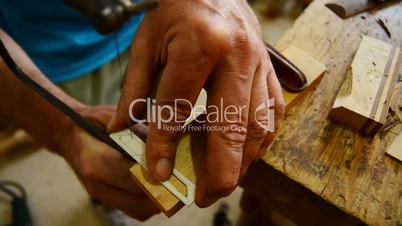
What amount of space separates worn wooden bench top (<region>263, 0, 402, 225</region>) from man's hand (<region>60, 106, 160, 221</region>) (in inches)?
7.8

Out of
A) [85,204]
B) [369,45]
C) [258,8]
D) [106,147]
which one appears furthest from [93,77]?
[258,8]

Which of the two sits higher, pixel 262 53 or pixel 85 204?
pixel 262 53

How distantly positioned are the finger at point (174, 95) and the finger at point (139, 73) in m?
0.05

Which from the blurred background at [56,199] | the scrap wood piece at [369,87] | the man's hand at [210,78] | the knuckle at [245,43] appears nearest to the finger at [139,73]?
the man's hand at [210,78]

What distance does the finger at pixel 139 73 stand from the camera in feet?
1.30

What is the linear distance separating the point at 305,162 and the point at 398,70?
0.24m

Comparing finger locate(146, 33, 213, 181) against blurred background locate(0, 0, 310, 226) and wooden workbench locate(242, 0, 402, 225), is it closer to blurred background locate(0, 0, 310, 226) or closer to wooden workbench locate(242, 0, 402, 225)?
wooden workbench locate(242, 0, 402, 225)

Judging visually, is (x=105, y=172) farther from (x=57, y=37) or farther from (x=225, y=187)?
(x=57, y=37)

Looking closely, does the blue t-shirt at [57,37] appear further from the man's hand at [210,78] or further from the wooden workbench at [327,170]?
the wooden workbench at [327,170]

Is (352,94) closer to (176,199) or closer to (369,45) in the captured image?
(369,45)

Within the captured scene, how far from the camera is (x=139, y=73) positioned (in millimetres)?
400

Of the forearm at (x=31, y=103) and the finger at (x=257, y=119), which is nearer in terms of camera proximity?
the finger at (x=257, y=119)

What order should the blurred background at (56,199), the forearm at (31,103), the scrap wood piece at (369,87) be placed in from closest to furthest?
1. the scrap wood piece at (369,87)
2. the forearm at (31,103)
3. the blurred background at (56,199)

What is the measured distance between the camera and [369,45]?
0.54 m
